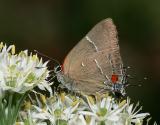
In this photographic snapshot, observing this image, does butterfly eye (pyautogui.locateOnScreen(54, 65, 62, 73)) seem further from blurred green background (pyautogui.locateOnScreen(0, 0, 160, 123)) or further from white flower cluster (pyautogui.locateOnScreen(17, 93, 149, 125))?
blurred green background (pyautogui.locateOnScreen(0, 0, 160, 123))

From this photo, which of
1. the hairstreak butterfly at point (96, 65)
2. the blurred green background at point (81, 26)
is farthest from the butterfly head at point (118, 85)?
the blurred green background at point (81, 26)

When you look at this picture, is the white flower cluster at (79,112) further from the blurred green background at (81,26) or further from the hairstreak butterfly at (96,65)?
the blurred green background at (81,26)

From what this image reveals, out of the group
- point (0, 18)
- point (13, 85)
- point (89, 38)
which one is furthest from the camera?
point (0, 18)

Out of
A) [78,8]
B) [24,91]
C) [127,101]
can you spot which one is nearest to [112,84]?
[127,101]

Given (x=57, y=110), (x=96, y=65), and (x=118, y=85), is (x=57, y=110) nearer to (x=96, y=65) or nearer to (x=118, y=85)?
(x=118, y=85)

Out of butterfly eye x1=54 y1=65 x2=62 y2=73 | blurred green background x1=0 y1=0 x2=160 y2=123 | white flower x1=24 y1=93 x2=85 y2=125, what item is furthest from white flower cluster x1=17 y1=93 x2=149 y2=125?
blurred green background x1=0 y1=0 x2=160 y2=123

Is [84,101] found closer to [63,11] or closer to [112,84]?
[112,84]

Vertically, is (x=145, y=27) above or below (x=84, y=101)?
above
